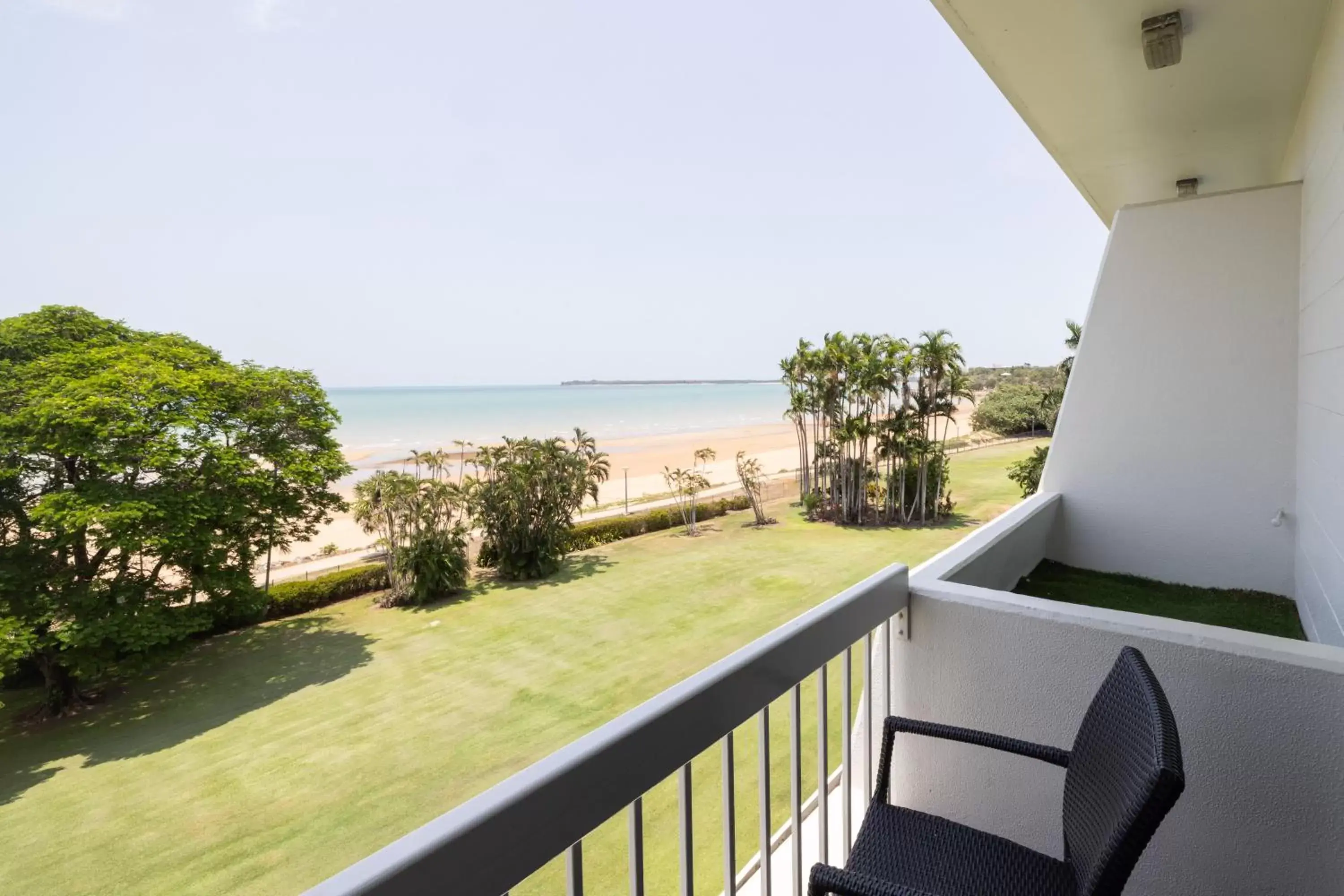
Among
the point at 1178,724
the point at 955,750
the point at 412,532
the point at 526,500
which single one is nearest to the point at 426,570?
the point at 412,532

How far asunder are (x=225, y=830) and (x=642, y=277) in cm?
3809

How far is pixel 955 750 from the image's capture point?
143 cm

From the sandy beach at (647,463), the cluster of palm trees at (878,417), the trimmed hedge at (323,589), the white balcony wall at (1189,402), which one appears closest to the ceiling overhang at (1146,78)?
the white balcony wall at (1189,402)

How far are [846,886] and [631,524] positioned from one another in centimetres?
1414

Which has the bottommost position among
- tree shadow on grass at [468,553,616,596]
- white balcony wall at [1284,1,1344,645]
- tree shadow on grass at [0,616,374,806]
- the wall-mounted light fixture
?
tree shadow on grass at [0,616,374,806]

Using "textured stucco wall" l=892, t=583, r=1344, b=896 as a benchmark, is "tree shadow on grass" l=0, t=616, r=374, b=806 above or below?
below

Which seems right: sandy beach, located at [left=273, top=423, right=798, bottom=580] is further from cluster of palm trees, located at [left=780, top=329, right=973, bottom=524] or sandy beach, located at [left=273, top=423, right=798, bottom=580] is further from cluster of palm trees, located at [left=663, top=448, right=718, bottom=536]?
cluster of palm trees, located at [left=780, top=329, right=973, bottom=524]

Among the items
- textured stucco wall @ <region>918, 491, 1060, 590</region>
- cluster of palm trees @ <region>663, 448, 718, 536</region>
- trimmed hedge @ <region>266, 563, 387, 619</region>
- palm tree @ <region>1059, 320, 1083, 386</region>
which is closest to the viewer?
textured stucco wall @ <region>918, 491, 1060, 590</region>

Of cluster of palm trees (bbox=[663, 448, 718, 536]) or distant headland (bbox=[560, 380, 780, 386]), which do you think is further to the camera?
distant headland (bbox=[560, 380, 780, 386])

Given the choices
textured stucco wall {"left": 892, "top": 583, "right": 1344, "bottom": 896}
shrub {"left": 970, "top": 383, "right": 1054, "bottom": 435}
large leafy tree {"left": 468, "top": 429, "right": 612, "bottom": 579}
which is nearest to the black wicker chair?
textured stucco wall {"left": 892, "top": 583, "right": 1344, "bottom": 896}

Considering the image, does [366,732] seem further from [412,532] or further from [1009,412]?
[1009,412]

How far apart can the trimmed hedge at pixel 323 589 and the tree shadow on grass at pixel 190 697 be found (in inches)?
11.8

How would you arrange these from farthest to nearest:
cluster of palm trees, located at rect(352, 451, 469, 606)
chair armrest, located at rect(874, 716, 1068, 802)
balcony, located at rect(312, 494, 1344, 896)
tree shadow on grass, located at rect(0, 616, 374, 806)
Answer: cluster of palm trees, located at rect(352, 451, 469, 606) → tree shadow on grass, located at rect(0, 616, 374, 806) → chair armrest, located at rect(874, 716, 1068, 802) → balcony, located at rect(312, 494, 1344, 896)

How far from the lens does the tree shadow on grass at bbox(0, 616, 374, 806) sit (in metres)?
7.38
